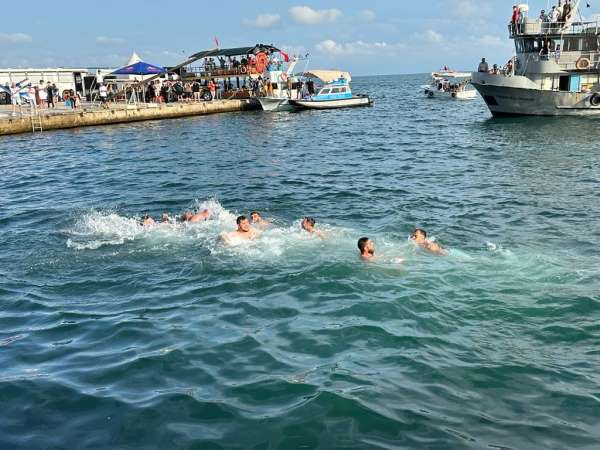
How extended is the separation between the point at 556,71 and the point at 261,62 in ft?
90.3

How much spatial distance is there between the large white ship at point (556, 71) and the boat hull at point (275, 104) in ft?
61.6

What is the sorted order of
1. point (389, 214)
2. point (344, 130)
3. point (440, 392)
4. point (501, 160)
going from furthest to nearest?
point (344, 130) < point (501, 160) < point (389, 214) < point (440, 392)

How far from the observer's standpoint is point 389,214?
15391 millimetres

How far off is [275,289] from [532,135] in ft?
86.2

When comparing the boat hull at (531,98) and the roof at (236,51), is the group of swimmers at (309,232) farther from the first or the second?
the roof at (236,51)

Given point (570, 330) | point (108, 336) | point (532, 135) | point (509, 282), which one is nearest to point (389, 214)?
point (509, 282)

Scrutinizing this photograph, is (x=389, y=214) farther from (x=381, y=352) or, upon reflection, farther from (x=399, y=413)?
(x=399, y=413)

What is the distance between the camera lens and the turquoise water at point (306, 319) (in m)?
6.07

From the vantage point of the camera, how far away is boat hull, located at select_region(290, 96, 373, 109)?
52.4 metres

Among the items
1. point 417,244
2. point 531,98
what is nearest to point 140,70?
point 531,98

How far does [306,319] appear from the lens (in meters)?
8.75

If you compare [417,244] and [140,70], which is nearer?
[417,244]

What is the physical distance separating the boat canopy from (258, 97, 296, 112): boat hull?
33.2ft

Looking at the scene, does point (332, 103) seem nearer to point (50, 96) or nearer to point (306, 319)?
point (50, 96)
